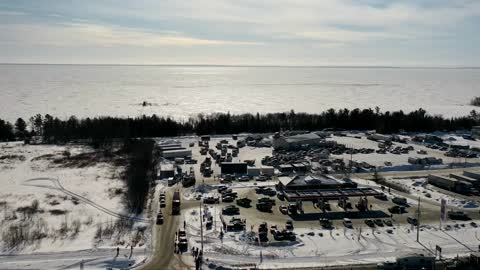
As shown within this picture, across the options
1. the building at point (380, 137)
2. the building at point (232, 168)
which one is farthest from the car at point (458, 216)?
the building at point (380, 137)

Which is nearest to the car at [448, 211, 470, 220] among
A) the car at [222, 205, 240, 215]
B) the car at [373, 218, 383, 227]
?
the car at [373, 218, 383, 227]

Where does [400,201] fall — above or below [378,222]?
above

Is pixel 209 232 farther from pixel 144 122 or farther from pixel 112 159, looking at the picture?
pixel 144 122

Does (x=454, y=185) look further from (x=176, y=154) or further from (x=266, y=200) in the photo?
(x=176, y=154)

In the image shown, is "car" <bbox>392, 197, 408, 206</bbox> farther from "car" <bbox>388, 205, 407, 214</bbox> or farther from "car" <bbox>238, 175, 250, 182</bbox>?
"car" <bbox>238, 175, 250, 182</bbox>

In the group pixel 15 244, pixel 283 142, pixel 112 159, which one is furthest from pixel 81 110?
pixel 15 244

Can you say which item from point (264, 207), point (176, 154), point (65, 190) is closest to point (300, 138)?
point (176, 154)
